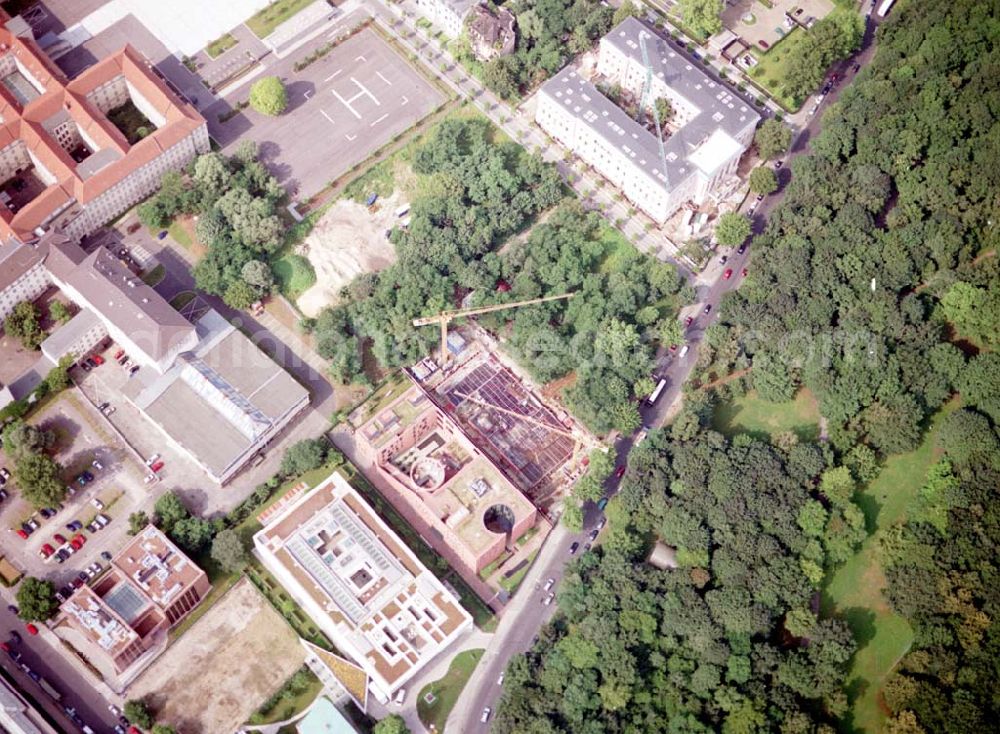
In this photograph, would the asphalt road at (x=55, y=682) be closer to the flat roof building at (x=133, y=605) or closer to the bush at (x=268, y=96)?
the flat roof building at (x=133, y=605)

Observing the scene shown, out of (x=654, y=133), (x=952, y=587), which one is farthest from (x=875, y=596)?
(x=654, y=133)

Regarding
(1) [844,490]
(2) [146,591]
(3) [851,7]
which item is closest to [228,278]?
(2) [146,591]

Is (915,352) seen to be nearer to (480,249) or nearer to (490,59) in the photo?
(480,249)

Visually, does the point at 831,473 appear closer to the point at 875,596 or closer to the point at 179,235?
the point at 875,596

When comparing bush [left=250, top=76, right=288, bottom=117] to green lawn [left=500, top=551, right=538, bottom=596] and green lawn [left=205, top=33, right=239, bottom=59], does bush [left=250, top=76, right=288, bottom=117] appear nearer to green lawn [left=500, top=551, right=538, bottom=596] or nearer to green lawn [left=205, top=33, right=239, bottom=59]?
green lawn [left=205, top=33, right=239, bottom=59]

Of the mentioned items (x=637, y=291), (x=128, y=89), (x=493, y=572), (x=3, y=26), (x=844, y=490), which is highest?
(x=3, y=26)

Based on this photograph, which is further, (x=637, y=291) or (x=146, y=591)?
(x=637, y=291)

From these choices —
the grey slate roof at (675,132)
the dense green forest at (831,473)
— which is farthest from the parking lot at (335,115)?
the dense green forest at (831,473)
